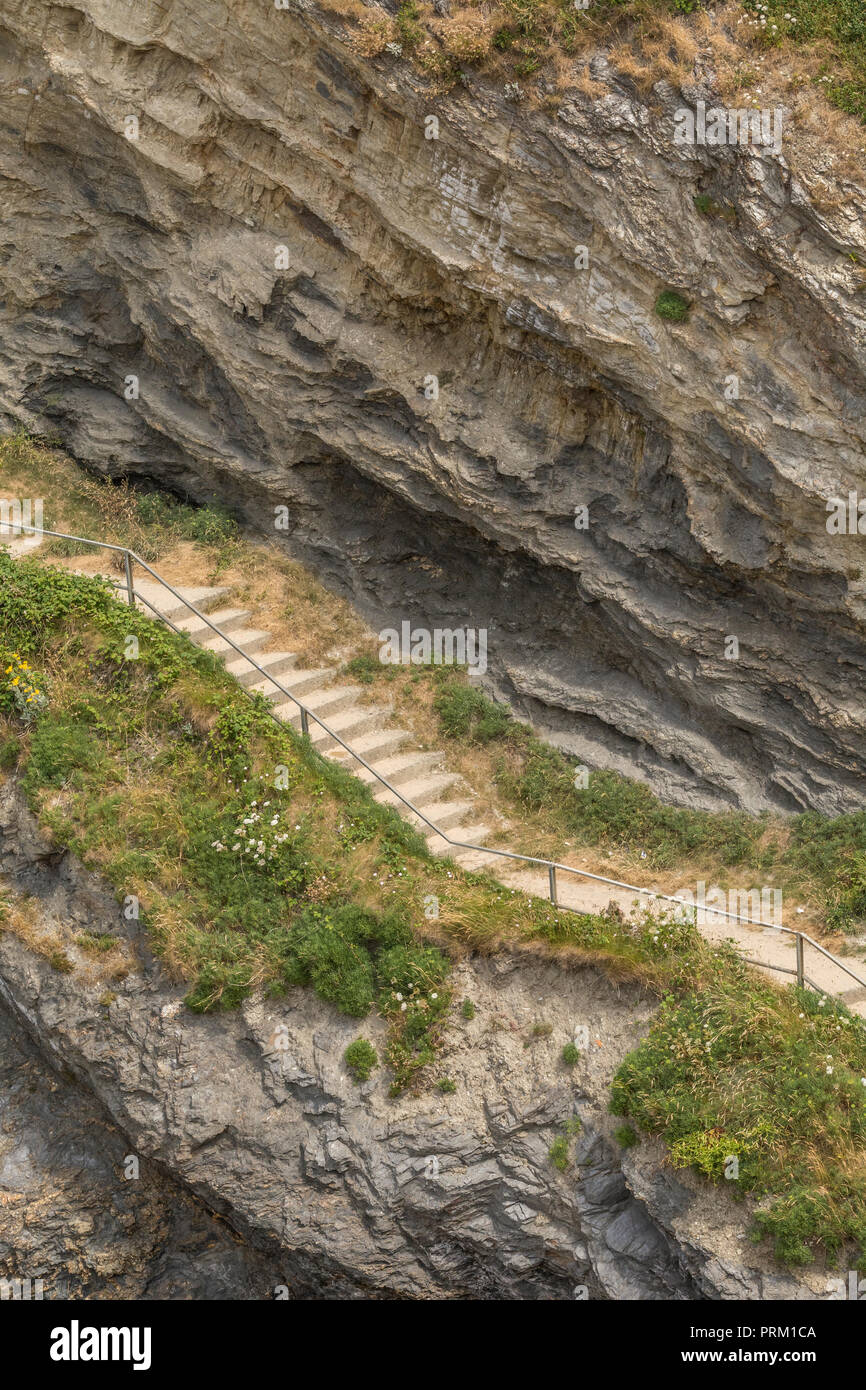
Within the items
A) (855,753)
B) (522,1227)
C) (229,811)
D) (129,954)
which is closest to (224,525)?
(229,811)

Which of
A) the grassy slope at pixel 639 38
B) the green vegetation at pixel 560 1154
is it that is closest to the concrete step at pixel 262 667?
the green vegetation at pixel 560 1154

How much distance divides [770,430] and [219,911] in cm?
748

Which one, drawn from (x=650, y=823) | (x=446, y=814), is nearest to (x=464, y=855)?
(x=446, y=814)

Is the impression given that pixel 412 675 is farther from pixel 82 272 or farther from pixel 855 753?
pixel 82 272

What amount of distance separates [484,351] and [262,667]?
182 inches

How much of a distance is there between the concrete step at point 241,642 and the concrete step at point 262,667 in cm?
8

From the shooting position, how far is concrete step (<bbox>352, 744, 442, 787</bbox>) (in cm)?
1563

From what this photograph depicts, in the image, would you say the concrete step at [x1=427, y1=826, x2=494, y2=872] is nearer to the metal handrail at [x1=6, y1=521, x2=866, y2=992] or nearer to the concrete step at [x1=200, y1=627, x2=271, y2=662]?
the metal handrail at [x1=6, y1=521, x2=866, y2=992]

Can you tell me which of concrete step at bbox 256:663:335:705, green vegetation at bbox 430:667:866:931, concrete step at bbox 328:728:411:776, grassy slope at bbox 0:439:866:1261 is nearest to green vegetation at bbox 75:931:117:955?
grassy slope at bbox 0:439:866:1261

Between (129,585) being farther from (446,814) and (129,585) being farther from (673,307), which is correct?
(673,307)

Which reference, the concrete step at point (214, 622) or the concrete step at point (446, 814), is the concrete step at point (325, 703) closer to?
the concrete step at point (214, 622)

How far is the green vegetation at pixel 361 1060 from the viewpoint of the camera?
1302 cm

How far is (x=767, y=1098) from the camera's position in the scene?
1187cm

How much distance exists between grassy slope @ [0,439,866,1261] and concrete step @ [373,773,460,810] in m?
0.58
